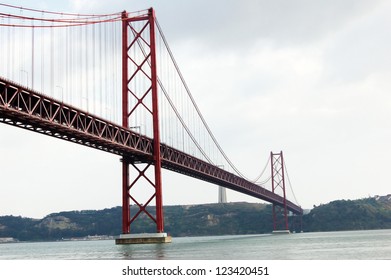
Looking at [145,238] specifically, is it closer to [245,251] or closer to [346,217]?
[245,251]

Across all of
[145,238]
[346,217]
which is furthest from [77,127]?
[346,217]

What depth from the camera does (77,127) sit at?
5247 cm

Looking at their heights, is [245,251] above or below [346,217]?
below

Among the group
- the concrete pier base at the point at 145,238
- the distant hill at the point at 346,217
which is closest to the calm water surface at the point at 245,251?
the concrete pier base at the point at 145,238

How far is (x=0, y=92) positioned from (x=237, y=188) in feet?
216

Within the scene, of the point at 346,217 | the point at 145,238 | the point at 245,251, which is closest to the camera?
the point at 245,251

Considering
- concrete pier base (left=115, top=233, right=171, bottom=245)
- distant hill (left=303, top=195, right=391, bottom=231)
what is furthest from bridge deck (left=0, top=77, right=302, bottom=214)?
distant hill (left=303, top=195, right=391, bottom=231)

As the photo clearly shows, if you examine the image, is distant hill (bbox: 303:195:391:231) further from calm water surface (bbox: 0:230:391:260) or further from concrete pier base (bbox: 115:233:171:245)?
concrete pier base (bbox: 115:233:171:245)

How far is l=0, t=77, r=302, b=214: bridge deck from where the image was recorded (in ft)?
146

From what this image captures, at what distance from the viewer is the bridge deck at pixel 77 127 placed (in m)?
44.4

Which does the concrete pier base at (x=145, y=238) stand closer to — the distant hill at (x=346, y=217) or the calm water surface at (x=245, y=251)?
the calm water surface at (x=245, y=251)
